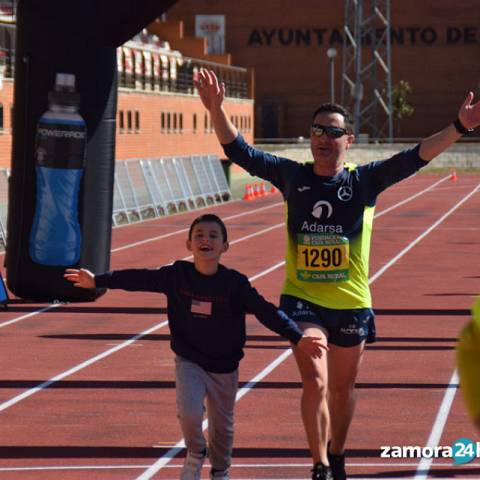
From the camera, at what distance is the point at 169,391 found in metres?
12.4

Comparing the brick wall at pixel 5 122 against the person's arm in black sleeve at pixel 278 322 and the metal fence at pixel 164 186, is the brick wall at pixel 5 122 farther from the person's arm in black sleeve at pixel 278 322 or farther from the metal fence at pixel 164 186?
the person's arm in black sleeve at pixel 278 322

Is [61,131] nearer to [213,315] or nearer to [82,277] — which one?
[82,277]

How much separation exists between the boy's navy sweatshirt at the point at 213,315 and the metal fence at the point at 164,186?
2875 centimetres

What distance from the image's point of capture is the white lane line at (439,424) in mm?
9094

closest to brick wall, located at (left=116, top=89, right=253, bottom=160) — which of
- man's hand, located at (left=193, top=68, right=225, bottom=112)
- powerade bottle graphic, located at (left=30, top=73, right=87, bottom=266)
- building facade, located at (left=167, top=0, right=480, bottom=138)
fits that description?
building facade, located at (left=167, top=0, right=480, bottom=138)

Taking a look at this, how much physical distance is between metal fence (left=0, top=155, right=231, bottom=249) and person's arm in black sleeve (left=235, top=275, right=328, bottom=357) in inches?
1138

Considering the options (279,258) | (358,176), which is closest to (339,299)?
(358,176)

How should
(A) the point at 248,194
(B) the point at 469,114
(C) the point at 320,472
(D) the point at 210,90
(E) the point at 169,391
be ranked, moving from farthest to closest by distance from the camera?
1. (A) the point at 248,194
2. (E) the point at 169,391
3. (D) the point at 210,90
4. (B) the point at 469,114
5. (C) the point at 320,472

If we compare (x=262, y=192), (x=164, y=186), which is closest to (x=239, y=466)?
(x=164, y=186)

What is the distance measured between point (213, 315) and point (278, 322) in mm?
339

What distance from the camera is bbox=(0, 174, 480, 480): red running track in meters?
9.38

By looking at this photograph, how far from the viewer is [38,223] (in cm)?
1692

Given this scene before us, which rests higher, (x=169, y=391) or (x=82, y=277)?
(x=82, y=277)

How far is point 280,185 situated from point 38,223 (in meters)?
8.88
